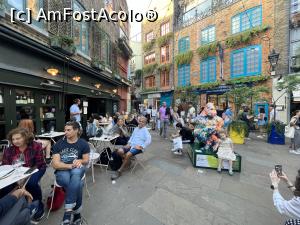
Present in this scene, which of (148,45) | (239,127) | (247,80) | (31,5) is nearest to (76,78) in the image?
(31,5)

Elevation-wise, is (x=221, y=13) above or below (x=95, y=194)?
above

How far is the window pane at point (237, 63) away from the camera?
13.6 m

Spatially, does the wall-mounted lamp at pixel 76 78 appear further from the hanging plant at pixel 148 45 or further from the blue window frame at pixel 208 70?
the hanging plant at pixel 148 45

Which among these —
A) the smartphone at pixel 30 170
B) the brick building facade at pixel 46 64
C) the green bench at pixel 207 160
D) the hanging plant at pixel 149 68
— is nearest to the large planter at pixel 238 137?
the green bench at pixel 207 160

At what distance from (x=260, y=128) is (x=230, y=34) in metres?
7.93

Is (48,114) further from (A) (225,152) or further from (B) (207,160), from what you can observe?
(A) (225,152)

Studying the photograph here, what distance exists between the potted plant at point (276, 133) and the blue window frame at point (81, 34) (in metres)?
9.24

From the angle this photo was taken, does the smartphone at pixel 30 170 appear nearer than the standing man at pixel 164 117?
Yes

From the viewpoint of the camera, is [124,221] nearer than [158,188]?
Yes

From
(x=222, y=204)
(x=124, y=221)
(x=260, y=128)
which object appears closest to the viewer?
(x=124, y=221)

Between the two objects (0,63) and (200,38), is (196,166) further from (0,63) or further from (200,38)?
(200,38)

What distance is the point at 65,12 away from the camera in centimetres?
719

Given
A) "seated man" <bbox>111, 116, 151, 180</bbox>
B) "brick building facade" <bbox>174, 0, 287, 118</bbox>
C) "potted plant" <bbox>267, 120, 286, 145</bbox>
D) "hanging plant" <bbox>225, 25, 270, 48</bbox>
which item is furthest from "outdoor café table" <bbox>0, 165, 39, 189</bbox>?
"hanging plant" <bbox>225, 25, 270, 48</bbox>

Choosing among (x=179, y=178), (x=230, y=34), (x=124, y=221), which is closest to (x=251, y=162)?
(x=179, y=178)
